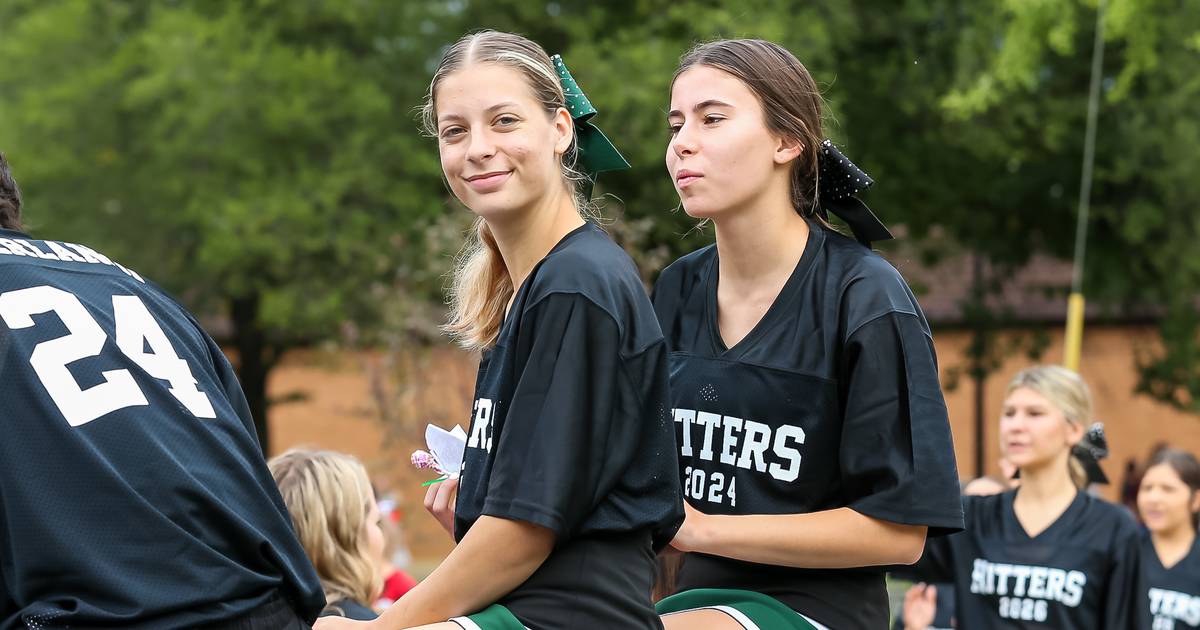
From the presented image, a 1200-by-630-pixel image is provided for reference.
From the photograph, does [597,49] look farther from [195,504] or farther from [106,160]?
[195,504]

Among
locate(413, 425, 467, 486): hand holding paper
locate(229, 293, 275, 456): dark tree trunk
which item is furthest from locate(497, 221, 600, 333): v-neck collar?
locate(229, 293, 275, 456): dark tree trunk

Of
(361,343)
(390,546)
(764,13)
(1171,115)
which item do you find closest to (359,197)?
(361,343)

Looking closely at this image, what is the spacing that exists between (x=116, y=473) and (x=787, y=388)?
→ 58.0 inches

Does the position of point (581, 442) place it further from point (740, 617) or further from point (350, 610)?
point (350, 610)

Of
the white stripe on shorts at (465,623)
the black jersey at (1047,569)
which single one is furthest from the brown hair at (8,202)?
the black jersey at (1047,569)

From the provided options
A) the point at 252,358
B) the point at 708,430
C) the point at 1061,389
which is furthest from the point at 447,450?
the point at 252,358

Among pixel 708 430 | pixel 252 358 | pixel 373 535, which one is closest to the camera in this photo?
pixel 708 430

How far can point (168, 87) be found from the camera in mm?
15672

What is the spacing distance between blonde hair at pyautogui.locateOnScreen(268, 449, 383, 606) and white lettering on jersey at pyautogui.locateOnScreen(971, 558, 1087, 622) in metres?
2.63

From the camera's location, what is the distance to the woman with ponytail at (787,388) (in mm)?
3137

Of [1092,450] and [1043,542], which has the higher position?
[1092,450]

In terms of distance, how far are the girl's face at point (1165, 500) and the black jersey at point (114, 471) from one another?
6.02 m

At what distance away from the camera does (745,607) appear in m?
3.20

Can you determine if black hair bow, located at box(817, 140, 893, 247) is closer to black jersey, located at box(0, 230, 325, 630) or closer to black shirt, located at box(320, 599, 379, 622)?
black jersey, located at box(0, 230, 325, 630)
